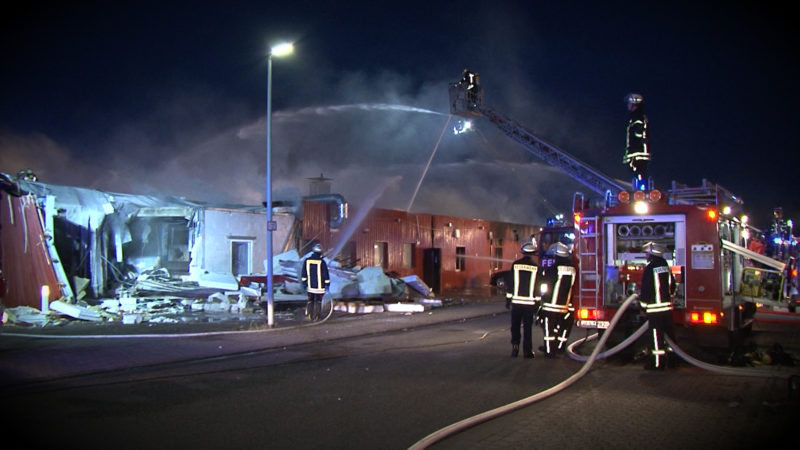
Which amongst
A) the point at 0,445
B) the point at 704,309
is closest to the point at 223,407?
the point at 0,445

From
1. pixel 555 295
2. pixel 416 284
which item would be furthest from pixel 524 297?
pixel 416 284

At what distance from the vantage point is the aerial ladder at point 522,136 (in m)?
18.6

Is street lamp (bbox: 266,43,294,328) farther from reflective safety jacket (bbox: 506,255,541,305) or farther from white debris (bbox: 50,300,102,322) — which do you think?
reflective safety jacket (bbox: 506,255,541,305)

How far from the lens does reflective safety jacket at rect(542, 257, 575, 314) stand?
9.26 metres

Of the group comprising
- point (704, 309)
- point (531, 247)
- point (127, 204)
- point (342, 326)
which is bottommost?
point (342, 326)

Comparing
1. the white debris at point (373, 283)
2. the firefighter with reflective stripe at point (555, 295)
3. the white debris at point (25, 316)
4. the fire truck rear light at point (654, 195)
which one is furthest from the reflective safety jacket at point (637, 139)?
the white debris at point (25, 316)

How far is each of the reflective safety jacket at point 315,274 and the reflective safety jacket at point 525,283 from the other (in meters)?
5.70

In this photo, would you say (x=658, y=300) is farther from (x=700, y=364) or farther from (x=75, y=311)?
(x=75, y=311)

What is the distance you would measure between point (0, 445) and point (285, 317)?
10.3m

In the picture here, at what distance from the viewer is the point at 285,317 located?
15.2m

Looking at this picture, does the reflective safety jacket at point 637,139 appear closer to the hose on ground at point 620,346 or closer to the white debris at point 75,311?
the hose on ground at point 620,346

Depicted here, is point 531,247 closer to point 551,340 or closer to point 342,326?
point 551,340

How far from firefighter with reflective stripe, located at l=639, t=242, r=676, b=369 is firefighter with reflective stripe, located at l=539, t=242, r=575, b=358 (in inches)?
46.6

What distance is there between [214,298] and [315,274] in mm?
3576
